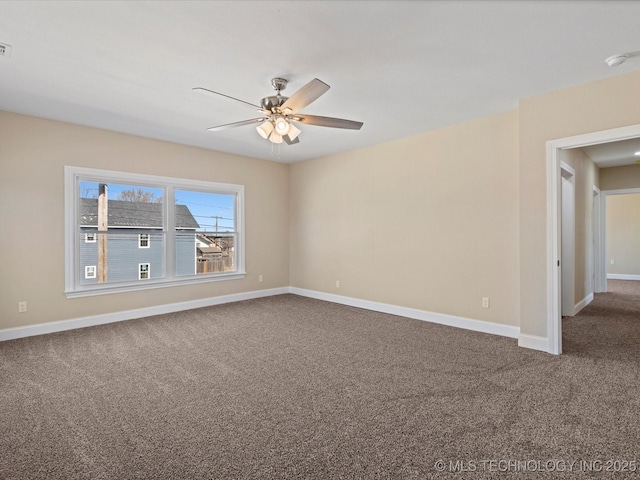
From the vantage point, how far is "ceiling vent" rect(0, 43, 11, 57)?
95.8 inches

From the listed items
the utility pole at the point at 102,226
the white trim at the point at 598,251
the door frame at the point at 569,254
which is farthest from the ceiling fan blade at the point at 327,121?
the white trim at the point at 598,251

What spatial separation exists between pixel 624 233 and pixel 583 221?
463cm

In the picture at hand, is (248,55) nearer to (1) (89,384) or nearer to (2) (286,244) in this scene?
(1) (89,384)

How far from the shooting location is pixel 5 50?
8.18 feet

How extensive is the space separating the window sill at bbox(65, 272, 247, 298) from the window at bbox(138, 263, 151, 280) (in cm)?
9

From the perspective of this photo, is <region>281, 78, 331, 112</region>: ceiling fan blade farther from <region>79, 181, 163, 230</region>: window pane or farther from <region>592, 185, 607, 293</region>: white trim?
<region>592, 185, 607, 293</region>: white trim

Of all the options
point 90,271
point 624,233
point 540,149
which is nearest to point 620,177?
point 624,233

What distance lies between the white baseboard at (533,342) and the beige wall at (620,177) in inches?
201

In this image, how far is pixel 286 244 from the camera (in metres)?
6.73

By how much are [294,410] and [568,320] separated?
13.9 feet

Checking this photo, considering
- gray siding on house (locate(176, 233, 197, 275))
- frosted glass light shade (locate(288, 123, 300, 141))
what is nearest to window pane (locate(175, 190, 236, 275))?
gray siding on house (locate(176, 233, 197, 275))

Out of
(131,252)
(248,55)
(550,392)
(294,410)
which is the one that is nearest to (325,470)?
(294,410)

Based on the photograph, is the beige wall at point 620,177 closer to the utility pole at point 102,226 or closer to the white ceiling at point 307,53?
the white ceiling at point 307,53

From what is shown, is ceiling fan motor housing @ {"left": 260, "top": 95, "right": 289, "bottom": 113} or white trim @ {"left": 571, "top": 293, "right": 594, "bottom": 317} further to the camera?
white trim @ {"left": 571, "top": 293, "right": 594, "bottom": 317}
